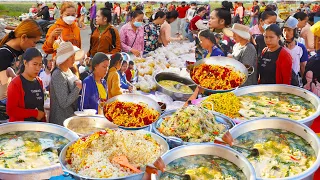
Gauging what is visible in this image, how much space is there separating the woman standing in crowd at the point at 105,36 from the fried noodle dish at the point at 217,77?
2.24 meters

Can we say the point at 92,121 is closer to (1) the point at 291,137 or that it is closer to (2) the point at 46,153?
(2) the point at 46,153

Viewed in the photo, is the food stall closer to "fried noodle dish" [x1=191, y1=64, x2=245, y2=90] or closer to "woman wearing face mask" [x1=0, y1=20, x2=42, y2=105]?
"fried noodle dish" [x1=191, y1=64, x2=245, y2=90]

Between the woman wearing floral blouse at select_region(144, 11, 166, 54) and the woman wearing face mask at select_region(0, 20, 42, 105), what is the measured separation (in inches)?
121

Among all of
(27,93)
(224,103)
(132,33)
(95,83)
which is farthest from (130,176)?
(132,33)

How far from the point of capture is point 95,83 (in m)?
3.41

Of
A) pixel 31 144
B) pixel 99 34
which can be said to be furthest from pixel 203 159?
pixel 99 34

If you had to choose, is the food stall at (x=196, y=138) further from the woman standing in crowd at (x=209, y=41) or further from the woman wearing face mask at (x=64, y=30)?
the woman wearing face mask at (x=64, y=30)

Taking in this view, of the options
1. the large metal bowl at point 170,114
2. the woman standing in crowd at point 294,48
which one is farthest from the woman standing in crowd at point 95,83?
the woman standing in crowd at point 294,48

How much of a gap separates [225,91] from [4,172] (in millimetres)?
1804

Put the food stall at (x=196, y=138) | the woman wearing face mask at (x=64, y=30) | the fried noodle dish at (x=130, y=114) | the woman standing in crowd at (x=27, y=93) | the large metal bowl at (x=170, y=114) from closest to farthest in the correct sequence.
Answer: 1. the food stall at (x=196, y=138)
2. the large metal bowl at (x=170, y=114)
3. the fried noodle dish at (x=130, y=114)
4. the woman standing in crowd at (x=27, y=93)
5. the woman wearing face mask at (x=64, y=30)

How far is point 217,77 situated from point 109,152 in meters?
1.37

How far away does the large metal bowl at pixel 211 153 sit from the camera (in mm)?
1852

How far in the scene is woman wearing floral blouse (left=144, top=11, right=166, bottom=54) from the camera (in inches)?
251

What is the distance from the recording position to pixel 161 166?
5.85 feet
